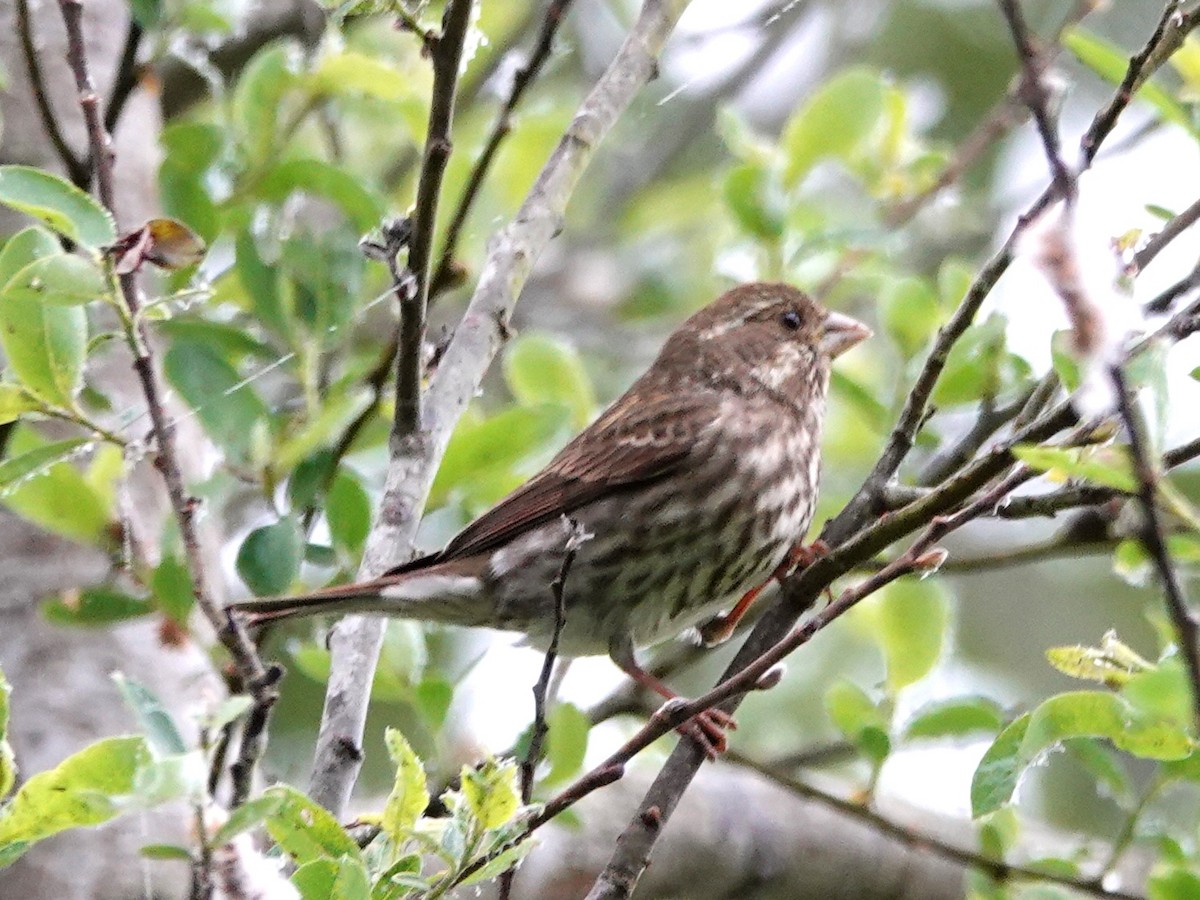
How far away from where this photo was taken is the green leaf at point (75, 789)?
200 centimetres

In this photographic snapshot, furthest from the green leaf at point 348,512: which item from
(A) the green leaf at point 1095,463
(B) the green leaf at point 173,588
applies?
(A) the green leaf at point 1095,463

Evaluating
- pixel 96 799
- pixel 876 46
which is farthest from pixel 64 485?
A: pixel 876 46

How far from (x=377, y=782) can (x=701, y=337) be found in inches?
102

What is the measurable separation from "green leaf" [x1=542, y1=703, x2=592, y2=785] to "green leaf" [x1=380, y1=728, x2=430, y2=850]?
1049 mm

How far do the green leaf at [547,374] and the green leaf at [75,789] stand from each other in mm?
2149

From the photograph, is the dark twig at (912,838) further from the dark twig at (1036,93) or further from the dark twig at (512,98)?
A: the dark twig at (1036,93)

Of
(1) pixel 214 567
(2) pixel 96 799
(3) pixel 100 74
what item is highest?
(3) pixel 100 74

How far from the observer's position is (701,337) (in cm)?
482

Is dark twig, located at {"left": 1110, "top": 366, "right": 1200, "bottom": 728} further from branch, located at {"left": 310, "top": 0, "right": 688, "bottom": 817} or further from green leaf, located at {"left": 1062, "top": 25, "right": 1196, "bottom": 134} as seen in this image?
branch, located at {"left": 310, "top": 0, "right": 688, "bottom": 817}

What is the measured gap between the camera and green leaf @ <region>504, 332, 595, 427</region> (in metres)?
4.15

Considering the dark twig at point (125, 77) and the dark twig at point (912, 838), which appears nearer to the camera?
the dark twig at point (912, 838)

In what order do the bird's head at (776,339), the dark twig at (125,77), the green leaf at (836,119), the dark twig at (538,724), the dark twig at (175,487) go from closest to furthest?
the dark twig at (175,487)
the dark twig at (538,724)
the dark twig at (125,77)
the green leaf at (836,119)
the bird's head at (776,339)

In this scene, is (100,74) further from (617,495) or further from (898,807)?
(898,807)

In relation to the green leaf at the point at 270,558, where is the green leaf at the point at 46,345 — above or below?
above
